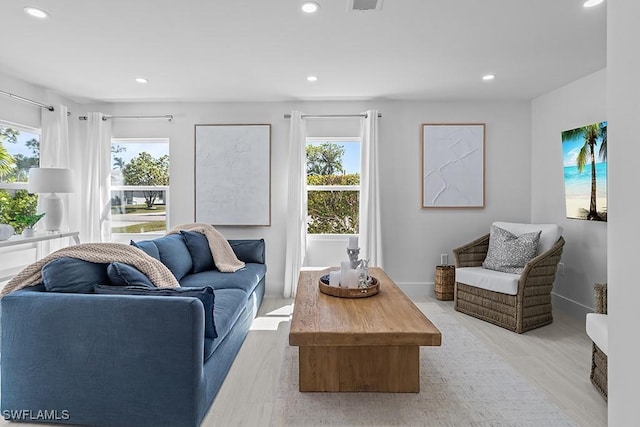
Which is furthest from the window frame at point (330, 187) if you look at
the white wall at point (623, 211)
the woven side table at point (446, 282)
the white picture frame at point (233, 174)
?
the white wall at point (623, 211)

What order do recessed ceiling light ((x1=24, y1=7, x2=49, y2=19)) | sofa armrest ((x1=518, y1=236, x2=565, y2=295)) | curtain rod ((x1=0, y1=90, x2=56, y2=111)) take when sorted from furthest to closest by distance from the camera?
curtain rod ((x1=0, y1=90, x2=56, y2=111)) < sofa armrest ((x1=518, y1=236, x2=565, y2=295)) < recessed ceiling light ((x1=24, y1=7, x2=49, y2=19))

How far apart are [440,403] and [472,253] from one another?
2244 mm

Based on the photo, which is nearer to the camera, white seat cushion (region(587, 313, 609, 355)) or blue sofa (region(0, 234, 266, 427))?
blue sofa (region(0, 234, 266, 427))

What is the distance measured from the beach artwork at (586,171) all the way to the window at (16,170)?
17.7 ft

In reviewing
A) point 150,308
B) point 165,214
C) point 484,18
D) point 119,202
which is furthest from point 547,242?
point 119,202

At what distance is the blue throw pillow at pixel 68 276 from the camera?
2059 millimetres

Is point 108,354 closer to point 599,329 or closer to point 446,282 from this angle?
point 599,329

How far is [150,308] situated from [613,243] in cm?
190

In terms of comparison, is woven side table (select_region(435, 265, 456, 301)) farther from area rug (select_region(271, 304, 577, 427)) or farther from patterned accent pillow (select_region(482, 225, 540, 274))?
area rug (select_region(271, 304, 577, 427))

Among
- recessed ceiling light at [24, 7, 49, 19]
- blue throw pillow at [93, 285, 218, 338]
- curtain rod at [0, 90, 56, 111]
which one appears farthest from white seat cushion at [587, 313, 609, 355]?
curtain rod at [0, 90, 56, 111]

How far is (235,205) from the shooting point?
461 centimetres

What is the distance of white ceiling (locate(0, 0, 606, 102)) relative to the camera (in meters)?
2.48

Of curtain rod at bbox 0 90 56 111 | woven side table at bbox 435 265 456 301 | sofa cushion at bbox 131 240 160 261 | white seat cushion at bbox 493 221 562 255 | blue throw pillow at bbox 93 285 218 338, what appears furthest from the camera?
woven side table at bbox 435 265 456 301

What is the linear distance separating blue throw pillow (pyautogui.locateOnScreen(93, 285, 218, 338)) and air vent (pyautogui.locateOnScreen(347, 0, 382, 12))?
6.25 ft
